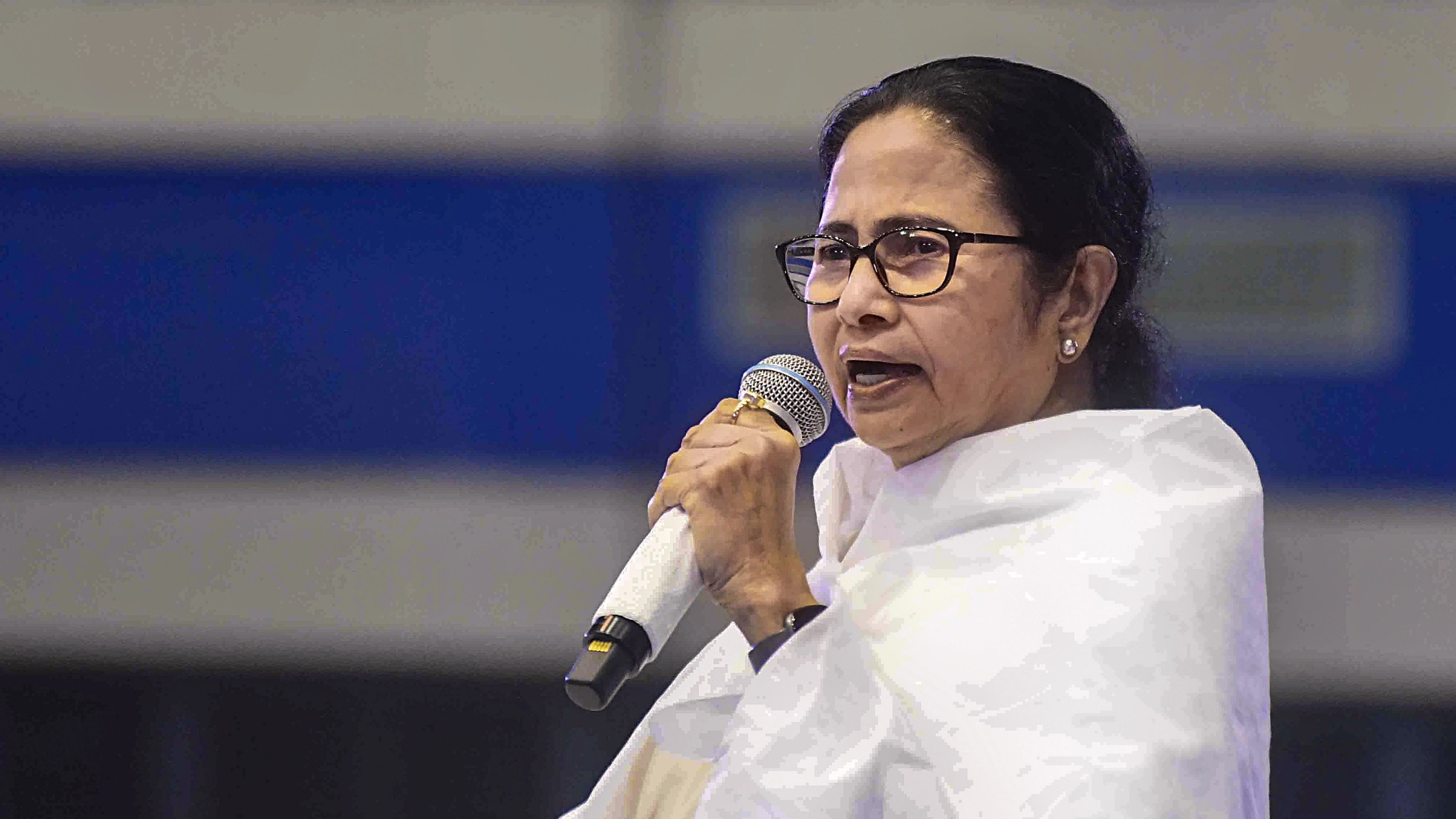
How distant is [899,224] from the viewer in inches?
48.0

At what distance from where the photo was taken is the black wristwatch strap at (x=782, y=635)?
115 centimetres

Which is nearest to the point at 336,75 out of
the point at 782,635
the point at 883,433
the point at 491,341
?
the point at 491,341

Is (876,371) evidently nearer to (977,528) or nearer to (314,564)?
(977,528)

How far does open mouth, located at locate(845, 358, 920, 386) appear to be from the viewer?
123cm

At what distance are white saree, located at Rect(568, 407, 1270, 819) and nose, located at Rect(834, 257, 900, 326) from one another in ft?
0.44

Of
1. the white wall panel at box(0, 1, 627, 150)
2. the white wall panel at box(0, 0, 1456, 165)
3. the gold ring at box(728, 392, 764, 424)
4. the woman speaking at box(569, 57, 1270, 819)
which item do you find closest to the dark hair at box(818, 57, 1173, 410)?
the woman speaking at box(569, 57, 1270, 819)

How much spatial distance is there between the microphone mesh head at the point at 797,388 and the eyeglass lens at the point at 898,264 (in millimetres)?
72

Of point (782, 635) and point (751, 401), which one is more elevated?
point (751, 401)

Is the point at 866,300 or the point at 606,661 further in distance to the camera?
the point at 866,300

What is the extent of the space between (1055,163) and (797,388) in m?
0.29

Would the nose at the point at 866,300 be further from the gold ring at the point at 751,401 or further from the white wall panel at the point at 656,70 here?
the white wall panel at the point at 656,70

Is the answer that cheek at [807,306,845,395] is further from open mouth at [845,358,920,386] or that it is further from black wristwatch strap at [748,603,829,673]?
black wristwatch strap at [748,603,829,673]

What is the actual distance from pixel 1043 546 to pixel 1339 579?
321 cm

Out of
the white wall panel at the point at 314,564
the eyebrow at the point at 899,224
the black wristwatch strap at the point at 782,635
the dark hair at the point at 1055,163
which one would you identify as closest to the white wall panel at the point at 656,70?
the white wall panel at the point at 314,564
